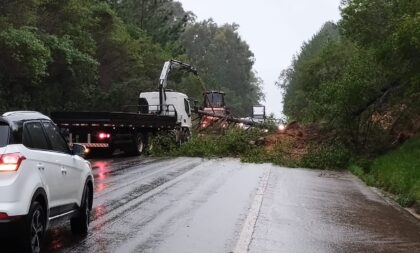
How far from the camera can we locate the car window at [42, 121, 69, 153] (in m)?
7.98

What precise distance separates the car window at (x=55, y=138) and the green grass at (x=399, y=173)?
26.6 feet

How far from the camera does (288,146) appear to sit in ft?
92.6

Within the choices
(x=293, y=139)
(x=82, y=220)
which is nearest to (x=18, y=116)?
(x=82, y=220)

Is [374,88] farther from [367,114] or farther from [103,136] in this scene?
[103,136]

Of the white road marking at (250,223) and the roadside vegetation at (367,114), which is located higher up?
the roadside vegetation at (367,114)

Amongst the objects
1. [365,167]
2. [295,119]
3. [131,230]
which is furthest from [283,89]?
[131,230]

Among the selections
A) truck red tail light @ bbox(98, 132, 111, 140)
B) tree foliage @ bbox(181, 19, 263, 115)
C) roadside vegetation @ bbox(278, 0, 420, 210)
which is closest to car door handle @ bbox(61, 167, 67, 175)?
roadside vegetation @ bbox(278, 0, 420, 210)

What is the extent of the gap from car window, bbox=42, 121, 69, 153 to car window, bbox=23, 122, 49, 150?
0.22 metres

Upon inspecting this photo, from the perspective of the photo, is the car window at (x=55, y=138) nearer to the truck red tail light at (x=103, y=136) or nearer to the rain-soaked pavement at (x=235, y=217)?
the rain-soaked pavement at (x=235, y=217)

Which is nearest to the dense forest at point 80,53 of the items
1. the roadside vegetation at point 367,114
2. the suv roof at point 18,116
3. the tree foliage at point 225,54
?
the roadside vegetation at point 367,114

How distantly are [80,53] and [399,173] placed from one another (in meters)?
22.8

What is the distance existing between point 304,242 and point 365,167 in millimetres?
14329

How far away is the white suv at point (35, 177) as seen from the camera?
6.52 meters

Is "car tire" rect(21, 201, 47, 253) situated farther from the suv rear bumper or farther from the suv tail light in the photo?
the suv tail light
